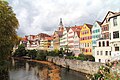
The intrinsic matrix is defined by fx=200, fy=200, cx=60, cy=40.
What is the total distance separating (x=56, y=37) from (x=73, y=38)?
64.5ft

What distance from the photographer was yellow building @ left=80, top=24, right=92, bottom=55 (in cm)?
5563

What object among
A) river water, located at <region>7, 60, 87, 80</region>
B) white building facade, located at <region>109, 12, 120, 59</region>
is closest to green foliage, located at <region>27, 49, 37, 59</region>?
river water, located at <region>7, 60, 87, 80</region>

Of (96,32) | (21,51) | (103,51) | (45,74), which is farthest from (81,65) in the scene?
(21,51)

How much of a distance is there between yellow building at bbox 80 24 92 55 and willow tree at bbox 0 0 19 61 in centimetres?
3033

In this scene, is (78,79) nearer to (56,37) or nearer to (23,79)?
(23,79)

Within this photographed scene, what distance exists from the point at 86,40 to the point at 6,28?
34698 millimetres

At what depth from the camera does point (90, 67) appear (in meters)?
36.2

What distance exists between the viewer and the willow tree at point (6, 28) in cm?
2471

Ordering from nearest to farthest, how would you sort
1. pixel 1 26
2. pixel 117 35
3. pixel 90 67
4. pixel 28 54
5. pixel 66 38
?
pixel 1 26, pixel 117 35, pixel 90 67, pixel 66 38, pixel 28 54

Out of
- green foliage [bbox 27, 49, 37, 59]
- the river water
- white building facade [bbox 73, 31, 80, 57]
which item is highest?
white building facade [bbox 73, 31, 80, 57]

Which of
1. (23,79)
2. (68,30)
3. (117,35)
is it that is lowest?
(23,79)

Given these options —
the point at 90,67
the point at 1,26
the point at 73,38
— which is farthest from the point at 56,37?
the point at 1,26

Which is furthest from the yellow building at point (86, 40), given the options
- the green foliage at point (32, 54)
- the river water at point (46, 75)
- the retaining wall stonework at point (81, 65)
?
the green foliage at point (32, 54)

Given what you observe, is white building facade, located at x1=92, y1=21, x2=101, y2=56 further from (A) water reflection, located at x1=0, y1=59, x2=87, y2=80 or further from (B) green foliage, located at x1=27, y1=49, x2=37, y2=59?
(B) green foliage, located at x1=27, y1=49, x2=37, y2=59
